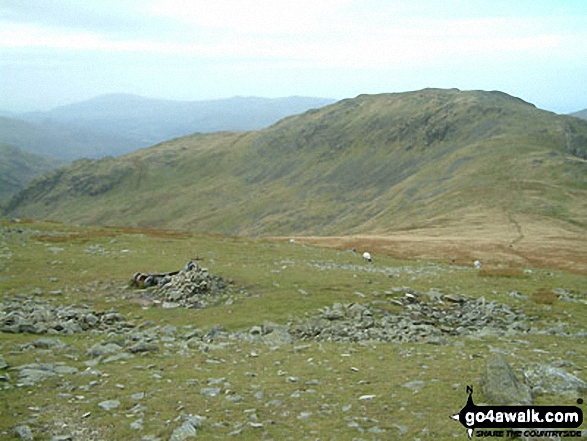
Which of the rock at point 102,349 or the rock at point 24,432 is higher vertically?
the rock at point 24,432

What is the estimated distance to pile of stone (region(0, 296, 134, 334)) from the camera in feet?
69.7

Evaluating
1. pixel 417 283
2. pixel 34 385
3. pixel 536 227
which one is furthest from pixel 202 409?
pixel 536 227

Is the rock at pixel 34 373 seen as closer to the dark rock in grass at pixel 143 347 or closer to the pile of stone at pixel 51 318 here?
the dark rock in grass at pixel 143 347

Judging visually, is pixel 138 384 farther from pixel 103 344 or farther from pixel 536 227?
pixel 536 227

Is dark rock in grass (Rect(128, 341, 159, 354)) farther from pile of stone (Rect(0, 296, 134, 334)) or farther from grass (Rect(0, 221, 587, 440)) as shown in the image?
pile of stone (Rect(0, 296, 134, 334))

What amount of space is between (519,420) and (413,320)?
538 inches

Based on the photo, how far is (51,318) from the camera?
23.3 metres

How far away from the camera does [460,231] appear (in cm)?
9744

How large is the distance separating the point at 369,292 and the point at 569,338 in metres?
11.1

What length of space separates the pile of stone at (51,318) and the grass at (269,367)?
0.92 meters

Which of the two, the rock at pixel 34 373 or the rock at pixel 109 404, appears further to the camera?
the rock at pixel 34 373

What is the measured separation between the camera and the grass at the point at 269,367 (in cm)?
1214

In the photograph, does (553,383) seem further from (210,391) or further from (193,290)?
(193,290)

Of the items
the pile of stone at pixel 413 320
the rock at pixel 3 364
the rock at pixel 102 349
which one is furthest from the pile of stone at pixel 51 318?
the pile of stone at pixel 413 320
